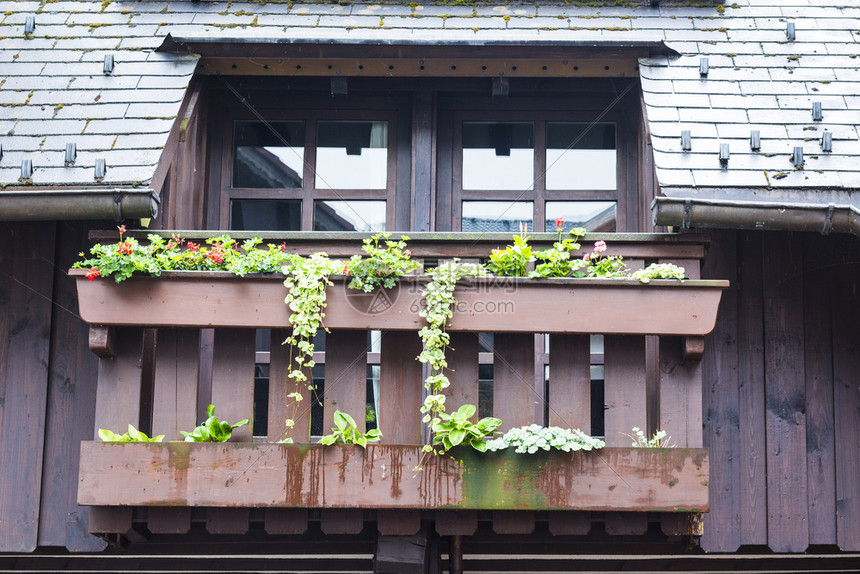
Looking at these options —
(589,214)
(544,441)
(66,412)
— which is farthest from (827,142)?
(66,412)

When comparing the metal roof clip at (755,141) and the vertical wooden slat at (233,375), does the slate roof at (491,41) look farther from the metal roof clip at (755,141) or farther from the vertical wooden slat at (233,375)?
the vertical wooden slat at (233,375)

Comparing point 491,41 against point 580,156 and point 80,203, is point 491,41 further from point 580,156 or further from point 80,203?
point 80,203

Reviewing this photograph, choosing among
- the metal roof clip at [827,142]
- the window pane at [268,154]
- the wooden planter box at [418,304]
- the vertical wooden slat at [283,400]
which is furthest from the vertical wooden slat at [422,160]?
the metal roof clip at [827,142]

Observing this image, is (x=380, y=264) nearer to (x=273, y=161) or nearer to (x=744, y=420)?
(x=273, y=161)

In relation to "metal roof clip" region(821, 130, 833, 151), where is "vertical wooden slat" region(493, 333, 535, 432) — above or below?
below

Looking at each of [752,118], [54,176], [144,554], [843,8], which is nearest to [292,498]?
[144,554]

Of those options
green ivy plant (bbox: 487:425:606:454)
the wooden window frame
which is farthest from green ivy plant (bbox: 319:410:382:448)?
the wooden window frame

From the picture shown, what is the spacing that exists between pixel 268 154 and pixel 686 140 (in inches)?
101

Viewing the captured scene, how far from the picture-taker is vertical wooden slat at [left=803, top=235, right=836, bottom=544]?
4.69 m

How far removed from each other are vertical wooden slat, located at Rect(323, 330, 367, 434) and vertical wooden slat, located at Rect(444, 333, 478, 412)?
424mm

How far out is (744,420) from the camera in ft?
15.7

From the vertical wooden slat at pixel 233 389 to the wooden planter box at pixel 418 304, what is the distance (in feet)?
0.49

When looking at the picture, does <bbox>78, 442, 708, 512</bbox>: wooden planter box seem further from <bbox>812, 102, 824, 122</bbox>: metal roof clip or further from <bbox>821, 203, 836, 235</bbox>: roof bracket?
<bbox>812, 102, 824, 122</bbox>: metal roof clip

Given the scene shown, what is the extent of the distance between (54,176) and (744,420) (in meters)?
3.82
